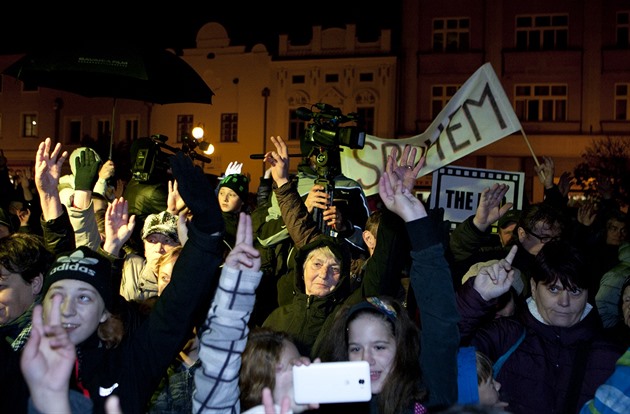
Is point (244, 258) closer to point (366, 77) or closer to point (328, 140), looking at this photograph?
point (328, 140)

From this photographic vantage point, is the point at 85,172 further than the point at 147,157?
No

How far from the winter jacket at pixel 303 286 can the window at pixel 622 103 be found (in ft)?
92.4

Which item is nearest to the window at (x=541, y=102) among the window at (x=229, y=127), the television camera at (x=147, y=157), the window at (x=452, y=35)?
the window at (x=452, y=35)

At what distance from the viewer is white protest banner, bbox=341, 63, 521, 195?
7.98 m

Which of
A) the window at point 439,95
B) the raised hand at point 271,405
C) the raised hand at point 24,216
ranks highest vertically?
the window at point 439,95

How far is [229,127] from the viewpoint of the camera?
1423 inches

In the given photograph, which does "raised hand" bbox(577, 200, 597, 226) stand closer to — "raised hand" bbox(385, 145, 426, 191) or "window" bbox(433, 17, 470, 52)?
"raised hand" bbox(385, 145, 426, 191)

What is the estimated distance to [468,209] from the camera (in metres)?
7.36

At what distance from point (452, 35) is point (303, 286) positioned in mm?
29408

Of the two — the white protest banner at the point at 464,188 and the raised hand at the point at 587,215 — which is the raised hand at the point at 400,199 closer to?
the white protest banner at the point at 464,188

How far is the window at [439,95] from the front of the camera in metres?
32.0

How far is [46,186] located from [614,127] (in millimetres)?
29233

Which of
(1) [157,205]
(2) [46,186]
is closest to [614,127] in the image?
(1) [157,205]

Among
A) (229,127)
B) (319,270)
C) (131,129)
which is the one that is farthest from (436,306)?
(131,129)
